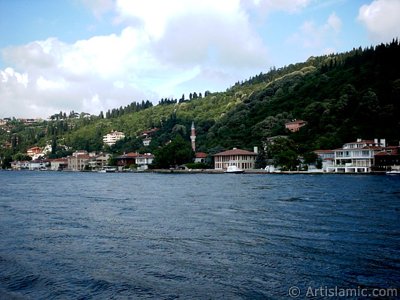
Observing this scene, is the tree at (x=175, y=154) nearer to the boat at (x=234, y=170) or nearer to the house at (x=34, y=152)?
the boat at (x=234, y=170)

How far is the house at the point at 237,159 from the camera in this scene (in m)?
95.6

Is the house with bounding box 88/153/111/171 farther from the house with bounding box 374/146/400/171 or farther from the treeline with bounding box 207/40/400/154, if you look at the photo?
the house with bounding box 374/146/400/171

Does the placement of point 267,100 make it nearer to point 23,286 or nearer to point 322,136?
point 322,136

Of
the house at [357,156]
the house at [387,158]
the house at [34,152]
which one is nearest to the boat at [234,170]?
the house at [357,156]

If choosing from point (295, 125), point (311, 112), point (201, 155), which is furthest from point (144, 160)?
point (311, 112)

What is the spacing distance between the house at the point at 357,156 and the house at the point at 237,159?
2378 centimetres

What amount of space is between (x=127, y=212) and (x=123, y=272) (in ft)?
46.4

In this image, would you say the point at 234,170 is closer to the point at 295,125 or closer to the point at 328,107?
the point at 295,125

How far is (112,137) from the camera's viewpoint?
557 ft

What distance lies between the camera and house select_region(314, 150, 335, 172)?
76.9 metres

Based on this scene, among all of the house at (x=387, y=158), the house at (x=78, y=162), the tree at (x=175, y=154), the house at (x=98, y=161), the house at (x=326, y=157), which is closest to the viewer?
the house at (x=387, y=158)

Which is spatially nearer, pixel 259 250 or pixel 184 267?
pixel 184 267

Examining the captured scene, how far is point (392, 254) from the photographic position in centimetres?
1414

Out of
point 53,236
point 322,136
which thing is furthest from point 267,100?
point 53,236
